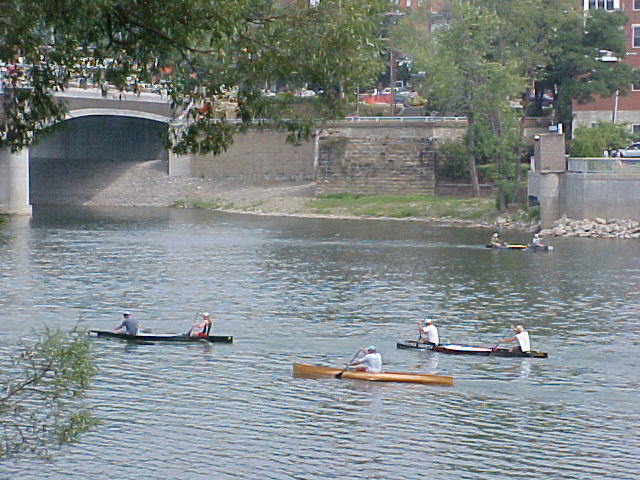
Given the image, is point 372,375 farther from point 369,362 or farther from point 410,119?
point 410,119

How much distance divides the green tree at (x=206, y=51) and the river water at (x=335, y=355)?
124 inches

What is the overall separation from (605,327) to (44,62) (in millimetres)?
29388

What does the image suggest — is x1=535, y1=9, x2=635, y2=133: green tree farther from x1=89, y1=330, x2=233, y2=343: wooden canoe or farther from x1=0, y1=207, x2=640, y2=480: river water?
x1=89, y1=330, x2=233, y2=343: wooden canoe

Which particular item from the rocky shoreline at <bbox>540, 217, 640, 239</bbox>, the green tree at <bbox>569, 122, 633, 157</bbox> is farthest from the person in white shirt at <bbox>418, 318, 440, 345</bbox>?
the green tree at <bbox>569, 122, 633, 157</bbox>

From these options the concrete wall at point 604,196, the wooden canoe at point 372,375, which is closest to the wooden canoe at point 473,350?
the wooden canoe at point 372,375

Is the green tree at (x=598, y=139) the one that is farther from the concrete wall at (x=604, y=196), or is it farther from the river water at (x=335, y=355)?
the river water at (x=335, y=355)

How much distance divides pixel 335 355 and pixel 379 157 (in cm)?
6020

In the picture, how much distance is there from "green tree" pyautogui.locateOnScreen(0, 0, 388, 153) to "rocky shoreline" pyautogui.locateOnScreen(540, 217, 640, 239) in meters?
56.8

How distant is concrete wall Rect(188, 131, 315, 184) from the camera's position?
10481 centimetres

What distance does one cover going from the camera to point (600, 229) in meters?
76.5

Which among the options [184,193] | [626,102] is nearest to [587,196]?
[626,102]

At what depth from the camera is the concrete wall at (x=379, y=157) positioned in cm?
9688

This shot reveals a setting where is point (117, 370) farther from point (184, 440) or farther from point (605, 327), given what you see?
point (605, 327)

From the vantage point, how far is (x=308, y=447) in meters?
29.0
